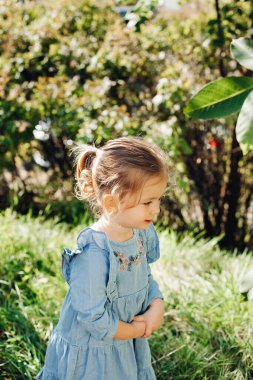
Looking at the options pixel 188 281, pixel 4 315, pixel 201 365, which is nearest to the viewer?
pixel 201 365

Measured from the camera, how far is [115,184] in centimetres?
166

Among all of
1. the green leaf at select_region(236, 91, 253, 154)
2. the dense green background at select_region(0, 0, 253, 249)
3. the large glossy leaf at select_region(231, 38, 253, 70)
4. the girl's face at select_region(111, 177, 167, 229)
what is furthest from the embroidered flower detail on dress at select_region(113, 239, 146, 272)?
the dense green background at select_region(0, 0, 253, 249)

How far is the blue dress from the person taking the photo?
165 cm

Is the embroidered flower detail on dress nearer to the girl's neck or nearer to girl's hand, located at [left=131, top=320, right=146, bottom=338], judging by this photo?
the girl's neck

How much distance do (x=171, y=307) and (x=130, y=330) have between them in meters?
1.22

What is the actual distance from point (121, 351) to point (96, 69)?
277 cm

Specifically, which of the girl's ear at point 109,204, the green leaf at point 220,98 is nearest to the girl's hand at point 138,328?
the girl's ear at point 109,204

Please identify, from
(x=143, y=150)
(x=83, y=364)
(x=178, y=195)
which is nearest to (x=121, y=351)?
(x=83, y=364)

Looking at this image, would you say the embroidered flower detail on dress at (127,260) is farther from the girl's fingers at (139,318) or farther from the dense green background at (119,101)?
the dense green background at (119,101)

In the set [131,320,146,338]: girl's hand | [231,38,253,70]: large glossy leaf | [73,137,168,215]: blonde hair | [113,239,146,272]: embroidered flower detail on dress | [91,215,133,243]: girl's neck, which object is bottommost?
[131,320,146,338]: girl's hand

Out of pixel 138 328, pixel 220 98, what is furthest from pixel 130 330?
pixel 220 98

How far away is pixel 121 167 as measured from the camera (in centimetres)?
167

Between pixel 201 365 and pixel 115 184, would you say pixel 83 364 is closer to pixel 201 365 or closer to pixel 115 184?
pixel 115 184

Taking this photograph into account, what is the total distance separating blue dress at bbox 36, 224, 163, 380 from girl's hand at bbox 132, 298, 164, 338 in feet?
0.09
